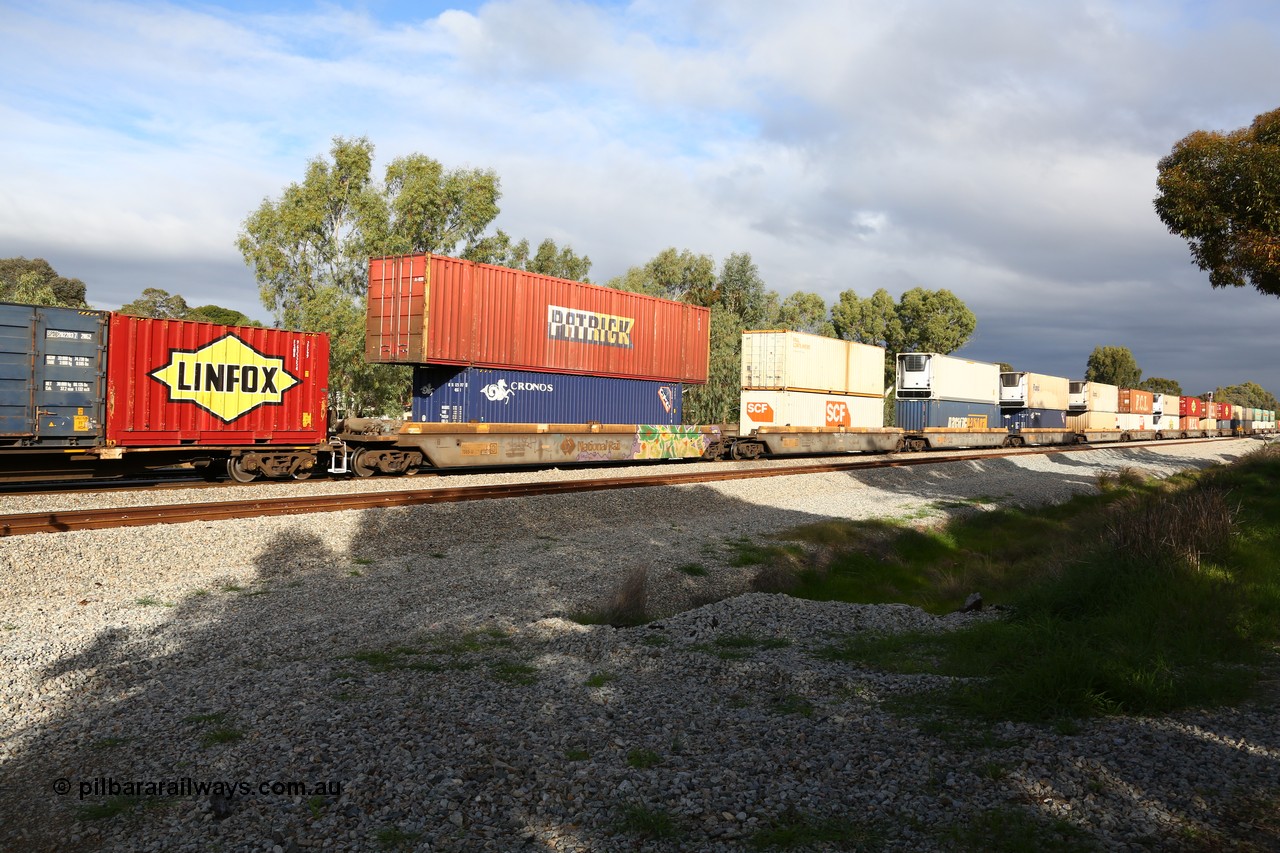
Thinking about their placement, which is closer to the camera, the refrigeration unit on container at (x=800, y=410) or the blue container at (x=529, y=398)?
the blue container at (x=529, y=398)

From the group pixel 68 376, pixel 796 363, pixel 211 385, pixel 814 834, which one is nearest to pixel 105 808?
pixel 814 834

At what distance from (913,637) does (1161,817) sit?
3.38m

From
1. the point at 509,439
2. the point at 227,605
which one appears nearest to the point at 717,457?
the point at 509,439

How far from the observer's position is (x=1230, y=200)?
18.0 m

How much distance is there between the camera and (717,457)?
27.8 m

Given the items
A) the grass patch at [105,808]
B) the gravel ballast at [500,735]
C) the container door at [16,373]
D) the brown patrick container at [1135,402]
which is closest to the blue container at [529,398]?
the container door at [16,373]

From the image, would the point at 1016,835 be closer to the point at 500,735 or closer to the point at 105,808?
the point at 500,735

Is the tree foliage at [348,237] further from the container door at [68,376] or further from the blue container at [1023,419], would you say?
the blue container at [1023,419]

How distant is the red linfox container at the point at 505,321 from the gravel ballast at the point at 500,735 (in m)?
10.4

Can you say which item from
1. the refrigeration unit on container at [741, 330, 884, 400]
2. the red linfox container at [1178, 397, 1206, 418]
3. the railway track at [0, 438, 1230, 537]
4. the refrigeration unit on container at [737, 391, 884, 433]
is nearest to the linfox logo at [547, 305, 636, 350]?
the railway track at [0, 438, 1230, 537]

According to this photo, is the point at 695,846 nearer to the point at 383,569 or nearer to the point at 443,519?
the point at 383,569

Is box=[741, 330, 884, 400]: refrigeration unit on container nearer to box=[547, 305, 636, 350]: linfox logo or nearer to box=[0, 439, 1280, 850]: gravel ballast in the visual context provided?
box=[547, 305, 636, 350]: linfox logo

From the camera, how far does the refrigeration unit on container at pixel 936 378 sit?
36375mm

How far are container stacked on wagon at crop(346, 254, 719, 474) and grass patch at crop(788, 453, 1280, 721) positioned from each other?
10.6 meters
